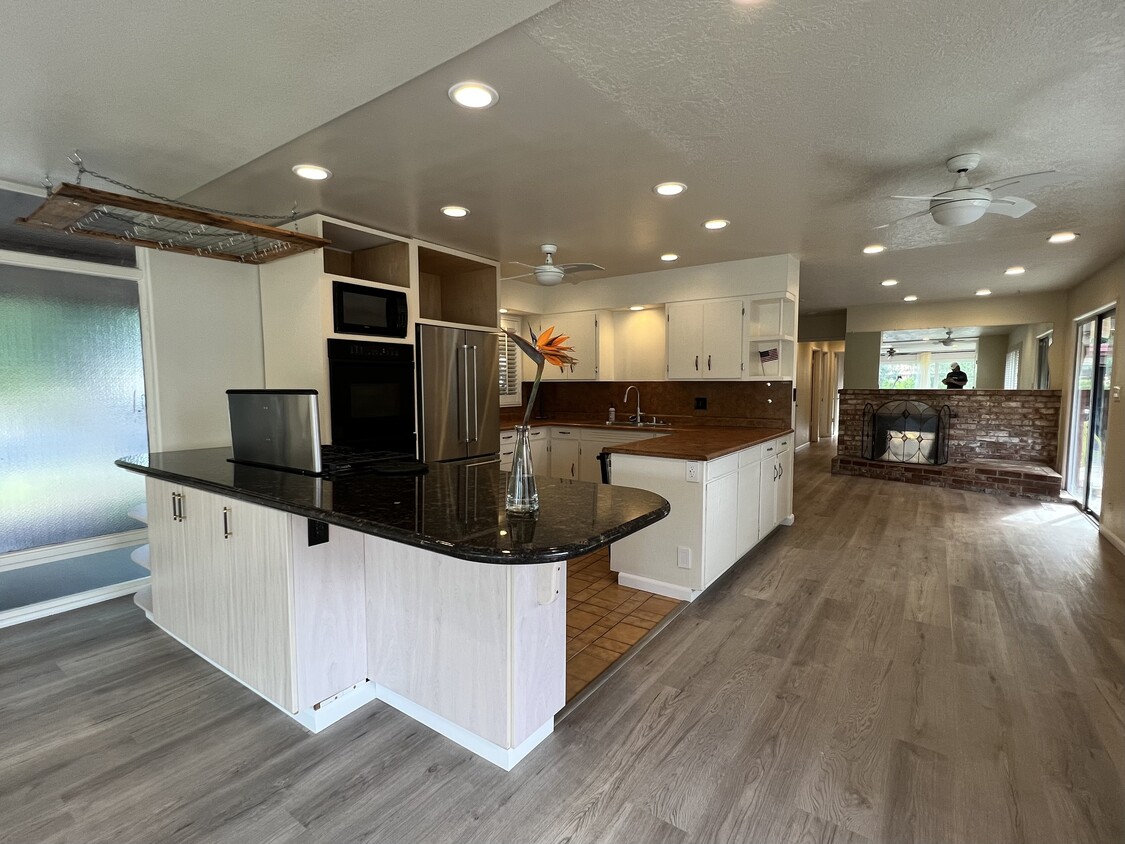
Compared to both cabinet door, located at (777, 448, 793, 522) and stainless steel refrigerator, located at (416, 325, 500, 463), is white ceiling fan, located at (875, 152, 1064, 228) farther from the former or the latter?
stainless steel refrigerator, located at (416, 325, 500, 463)

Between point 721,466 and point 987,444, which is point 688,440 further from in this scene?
point 987,444

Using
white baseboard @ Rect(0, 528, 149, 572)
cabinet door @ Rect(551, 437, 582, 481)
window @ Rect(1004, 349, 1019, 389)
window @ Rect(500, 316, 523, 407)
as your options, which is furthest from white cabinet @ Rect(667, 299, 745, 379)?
window @ Rect(1004, 349, 1019, 389)

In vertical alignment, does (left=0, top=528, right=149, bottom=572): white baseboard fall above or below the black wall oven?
below

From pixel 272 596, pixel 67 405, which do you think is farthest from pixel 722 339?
pixel 67 405

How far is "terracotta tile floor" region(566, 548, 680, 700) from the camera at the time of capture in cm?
248

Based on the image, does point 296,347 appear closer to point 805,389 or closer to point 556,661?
point 556,661

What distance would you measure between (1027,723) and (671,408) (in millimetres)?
3655

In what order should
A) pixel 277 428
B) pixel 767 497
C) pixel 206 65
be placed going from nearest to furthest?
1. pixel 206 65
2. pixel 277 428
3. pixel 767 497

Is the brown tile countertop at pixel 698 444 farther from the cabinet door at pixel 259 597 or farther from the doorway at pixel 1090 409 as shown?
the doorway at pixel 1090 409

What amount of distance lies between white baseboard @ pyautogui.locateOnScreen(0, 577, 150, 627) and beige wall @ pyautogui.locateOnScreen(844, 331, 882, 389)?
27.0 ft

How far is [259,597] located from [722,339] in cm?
387

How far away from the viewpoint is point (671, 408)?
5.41 meters

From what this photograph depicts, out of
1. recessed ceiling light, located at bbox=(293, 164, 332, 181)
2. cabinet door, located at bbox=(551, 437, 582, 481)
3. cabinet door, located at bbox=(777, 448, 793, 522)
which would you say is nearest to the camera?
recessed ceiling light, located at bbox=(293, 164, 332, 181)

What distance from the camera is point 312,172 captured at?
8.46ft
